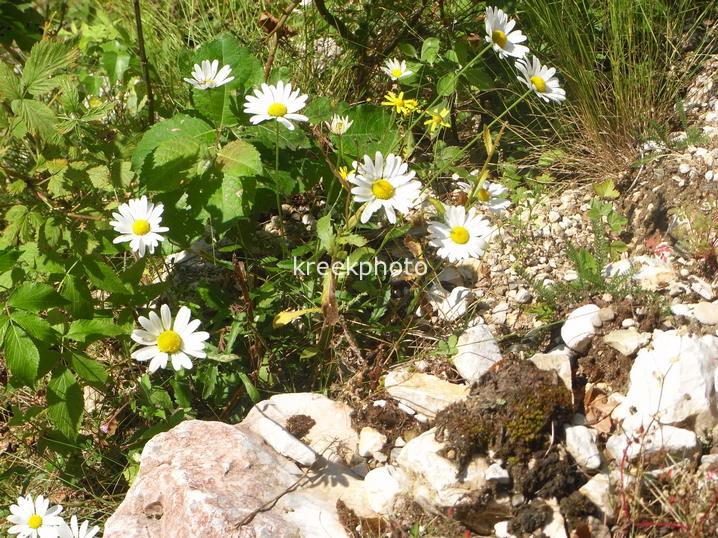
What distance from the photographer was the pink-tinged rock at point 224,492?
Answer: 1.88m

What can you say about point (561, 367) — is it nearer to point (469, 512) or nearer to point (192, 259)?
point (469, 512)

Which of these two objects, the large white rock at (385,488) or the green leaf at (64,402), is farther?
the green leaf at (64,402)

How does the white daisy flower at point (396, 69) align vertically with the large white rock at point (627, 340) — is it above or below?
above

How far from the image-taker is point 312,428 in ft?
7.38

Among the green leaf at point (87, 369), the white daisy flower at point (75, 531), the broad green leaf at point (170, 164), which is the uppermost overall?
the broad green leaf at point (170, 164)

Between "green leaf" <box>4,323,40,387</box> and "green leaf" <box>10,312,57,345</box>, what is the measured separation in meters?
Answer: 0.02

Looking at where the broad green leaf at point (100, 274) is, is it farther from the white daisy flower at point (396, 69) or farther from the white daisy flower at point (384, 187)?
the white daisy flower at point (396, 69)

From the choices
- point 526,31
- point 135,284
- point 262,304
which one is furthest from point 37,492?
point 526,31

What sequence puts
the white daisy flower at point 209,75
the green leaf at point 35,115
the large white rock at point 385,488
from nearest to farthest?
the large white rock at point 385,488 < the green leaf at point 35,115 < the white daisy flower at point 209,75

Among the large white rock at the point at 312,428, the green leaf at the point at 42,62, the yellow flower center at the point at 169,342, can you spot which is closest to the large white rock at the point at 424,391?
the large white rock at the point at 312,428

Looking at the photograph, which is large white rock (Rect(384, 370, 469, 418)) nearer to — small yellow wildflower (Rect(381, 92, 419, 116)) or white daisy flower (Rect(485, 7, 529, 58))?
small yellow wildflower (Rect(381, 92, 419, 116))

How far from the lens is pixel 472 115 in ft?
10.6

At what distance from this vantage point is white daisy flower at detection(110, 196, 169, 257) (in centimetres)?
214

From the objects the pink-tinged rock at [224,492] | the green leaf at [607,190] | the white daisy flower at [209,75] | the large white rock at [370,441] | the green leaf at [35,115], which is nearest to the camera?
the pink-tinged rock at [224,492]
